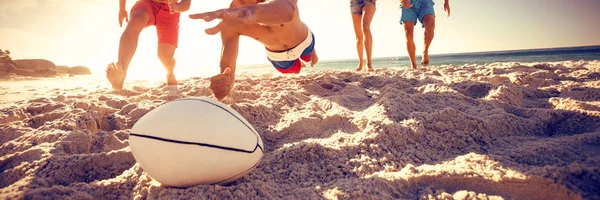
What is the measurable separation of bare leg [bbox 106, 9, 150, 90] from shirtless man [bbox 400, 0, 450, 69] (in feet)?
14.2

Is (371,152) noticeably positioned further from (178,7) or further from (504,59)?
(504,59)

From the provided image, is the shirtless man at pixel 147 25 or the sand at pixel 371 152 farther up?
the shirtless man at pixel 147 25

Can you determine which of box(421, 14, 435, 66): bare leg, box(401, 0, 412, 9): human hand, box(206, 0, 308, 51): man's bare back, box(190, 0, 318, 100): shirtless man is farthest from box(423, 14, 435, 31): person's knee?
box(206, 0, 308, 51): man's bare back

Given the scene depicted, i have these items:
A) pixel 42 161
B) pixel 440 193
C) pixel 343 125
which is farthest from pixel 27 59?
pixel 440 193

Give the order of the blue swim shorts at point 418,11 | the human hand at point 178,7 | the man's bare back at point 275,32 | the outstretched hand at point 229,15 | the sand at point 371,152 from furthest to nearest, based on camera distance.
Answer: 1. the blue swim shorts at point 418,11
2. the man's bare back at point 275,32
3. the human hand at point 178,7
4. the outstretched hand at point 229,15
5. the sand at point 371,152

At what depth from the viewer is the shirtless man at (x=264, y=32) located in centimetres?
180

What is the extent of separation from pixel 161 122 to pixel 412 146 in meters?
1.39

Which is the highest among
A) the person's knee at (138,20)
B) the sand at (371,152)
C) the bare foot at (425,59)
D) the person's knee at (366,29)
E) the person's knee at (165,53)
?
the person's knee at (366,29)

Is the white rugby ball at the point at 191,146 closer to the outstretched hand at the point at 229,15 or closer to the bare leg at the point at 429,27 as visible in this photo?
the outstretched hand at the point at 229,15

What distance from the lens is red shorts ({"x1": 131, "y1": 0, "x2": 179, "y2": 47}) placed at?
337 centimetres

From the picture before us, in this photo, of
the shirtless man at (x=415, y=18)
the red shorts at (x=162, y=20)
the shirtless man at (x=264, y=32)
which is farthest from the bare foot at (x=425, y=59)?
the red shorts at (x=162, y=20)

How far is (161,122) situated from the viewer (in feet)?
4.49

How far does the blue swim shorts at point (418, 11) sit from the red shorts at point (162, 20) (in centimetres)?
398

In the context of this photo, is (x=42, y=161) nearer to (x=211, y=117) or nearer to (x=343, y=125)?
(x=211, y=117)
